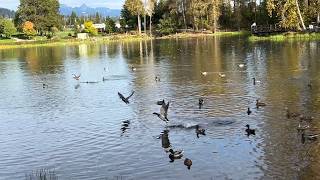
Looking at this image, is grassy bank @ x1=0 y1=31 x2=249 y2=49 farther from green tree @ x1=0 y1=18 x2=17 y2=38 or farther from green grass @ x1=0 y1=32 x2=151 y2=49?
green tree @ x1=0 y1=18 x2=17 y2=38

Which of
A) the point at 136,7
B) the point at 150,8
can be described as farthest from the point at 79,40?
the point at 150,8

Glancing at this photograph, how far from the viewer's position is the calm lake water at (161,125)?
905 inches

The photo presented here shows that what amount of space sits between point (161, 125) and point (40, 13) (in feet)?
503

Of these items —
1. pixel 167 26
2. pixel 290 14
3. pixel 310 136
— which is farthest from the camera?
pixel 167 26

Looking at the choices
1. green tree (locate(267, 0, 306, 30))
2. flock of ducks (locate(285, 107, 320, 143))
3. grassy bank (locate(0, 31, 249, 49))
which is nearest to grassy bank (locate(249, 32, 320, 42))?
green tree (locate(267, 0, 306, 30))

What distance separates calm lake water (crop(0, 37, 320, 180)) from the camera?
23.0 meters

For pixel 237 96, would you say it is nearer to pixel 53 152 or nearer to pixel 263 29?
pixel 53 152

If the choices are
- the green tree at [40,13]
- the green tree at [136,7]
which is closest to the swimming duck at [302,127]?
the green tree at [136,7]

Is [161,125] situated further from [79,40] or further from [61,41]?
[79,40]

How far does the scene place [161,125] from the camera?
30922mm

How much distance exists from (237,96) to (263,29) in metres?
82.7

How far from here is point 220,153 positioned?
80.7 ft

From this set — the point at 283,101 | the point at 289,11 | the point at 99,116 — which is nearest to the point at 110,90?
the point at 99,116

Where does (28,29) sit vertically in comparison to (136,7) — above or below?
below
